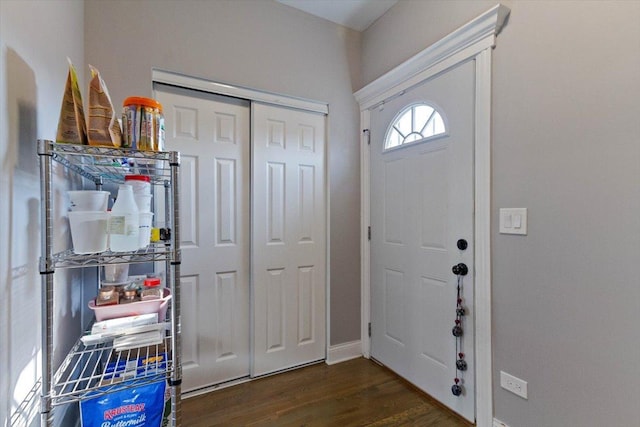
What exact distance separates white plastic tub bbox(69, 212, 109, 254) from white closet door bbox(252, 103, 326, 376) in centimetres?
118

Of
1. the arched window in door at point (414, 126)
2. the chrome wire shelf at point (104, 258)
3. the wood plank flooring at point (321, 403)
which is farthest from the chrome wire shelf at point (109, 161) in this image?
the arched window in door at point (414, 126)

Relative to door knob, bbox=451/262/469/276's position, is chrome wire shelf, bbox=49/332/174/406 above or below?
below

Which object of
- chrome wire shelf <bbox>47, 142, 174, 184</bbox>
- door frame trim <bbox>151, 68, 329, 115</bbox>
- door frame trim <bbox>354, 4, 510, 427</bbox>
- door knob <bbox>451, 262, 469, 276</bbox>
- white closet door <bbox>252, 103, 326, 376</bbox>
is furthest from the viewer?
white closet door <bbox>252, 103, 326, 376</bbox>

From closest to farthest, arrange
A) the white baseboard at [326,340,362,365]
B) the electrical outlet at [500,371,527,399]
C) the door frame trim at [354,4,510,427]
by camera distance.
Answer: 1. the electrical outlet at [500,371,527,399]
2. the door frame trim at [354,4,510,427]
3. the white baseboard at [326,340,362,365]

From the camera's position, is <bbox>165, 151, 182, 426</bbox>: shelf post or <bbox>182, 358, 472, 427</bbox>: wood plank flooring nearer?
<bbox>165, 151, 182, 426</bbox>: shelf post

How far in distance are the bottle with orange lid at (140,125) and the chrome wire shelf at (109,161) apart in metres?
0.04

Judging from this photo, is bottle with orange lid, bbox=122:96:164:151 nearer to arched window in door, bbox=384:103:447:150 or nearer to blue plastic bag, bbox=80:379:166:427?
blue plastic bag, bbox=80:379:166:427

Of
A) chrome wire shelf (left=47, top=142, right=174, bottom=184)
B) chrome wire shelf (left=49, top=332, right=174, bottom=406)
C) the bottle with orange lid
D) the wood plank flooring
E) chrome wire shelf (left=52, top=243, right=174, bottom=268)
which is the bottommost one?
the wood plank flooring

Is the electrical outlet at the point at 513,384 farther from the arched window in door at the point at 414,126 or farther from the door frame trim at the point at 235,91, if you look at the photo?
the door frame trim at the point at 235,91

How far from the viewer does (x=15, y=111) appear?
0.89 metres

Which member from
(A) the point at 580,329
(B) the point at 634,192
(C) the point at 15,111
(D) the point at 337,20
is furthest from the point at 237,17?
(A) the point at 580,329

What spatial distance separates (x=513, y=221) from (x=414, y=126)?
0.93 meters

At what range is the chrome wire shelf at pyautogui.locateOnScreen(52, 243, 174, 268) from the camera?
36.6 inches

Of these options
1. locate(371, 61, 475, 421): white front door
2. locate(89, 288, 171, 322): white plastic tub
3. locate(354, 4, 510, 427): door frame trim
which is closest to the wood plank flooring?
locate(371, 61, 475, 421): white front door
